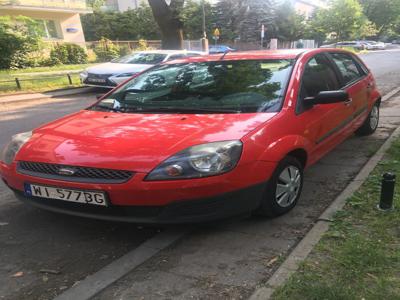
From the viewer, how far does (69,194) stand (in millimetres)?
3141

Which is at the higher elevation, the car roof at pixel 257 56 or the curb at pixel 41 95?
the car roof at pixel 257 56

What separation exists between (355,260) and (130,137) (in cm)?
187

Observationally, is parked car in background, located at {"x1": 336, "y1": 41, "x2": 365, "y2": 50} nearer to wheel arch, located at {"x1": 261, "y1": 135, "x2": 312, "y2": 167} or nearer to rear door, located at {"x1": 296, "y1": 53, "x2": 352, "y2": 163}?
rear door, located at {"x1": 296, "y1": 53, "x2": 352, "y2": 163}

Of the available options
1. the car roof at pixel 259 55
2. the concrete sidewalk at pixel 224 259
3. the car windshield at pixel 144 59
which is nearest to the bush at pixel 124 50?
the car windshield at pixel 144 59

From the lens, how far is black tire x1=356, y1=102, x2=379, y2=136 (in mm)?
6299

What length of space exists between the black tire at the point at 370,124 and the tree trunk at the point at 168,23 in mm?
17194

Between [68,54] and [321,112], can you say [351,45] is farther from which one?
[321,112]

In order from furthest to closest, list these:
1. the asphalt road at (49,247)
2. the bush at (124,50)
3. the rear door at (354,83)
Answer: the bush at (124,50) → the rear door at (354,83) → the asphalt road at (49,247)

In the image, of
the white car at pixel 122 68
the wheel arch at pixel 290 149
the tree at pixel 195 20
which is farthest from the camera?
the tree at pixel 195 20

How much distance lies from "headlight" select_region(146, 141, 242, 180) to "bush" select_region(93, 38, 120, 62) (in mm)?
28372

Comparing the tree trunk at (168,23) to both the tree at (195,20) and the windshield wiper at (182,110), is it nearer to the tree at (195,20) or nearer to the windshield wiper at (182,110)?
the windshield wiper at (182,110)

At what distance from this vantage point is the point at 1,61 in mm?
22750

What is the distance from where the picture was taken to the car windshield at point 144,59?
→ 14.3 meters

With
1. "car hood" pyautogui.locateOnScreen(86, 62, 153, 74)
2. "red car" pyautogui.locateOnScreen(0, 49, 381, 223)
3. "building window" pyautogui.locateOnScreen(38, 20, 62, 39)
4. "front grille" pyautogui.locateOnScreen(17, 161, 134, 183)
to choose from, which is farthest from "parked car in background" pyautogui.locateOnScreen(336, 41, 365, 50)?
"front grille" pyautogui.locateOnScreen(17, 161, 134, 183)
